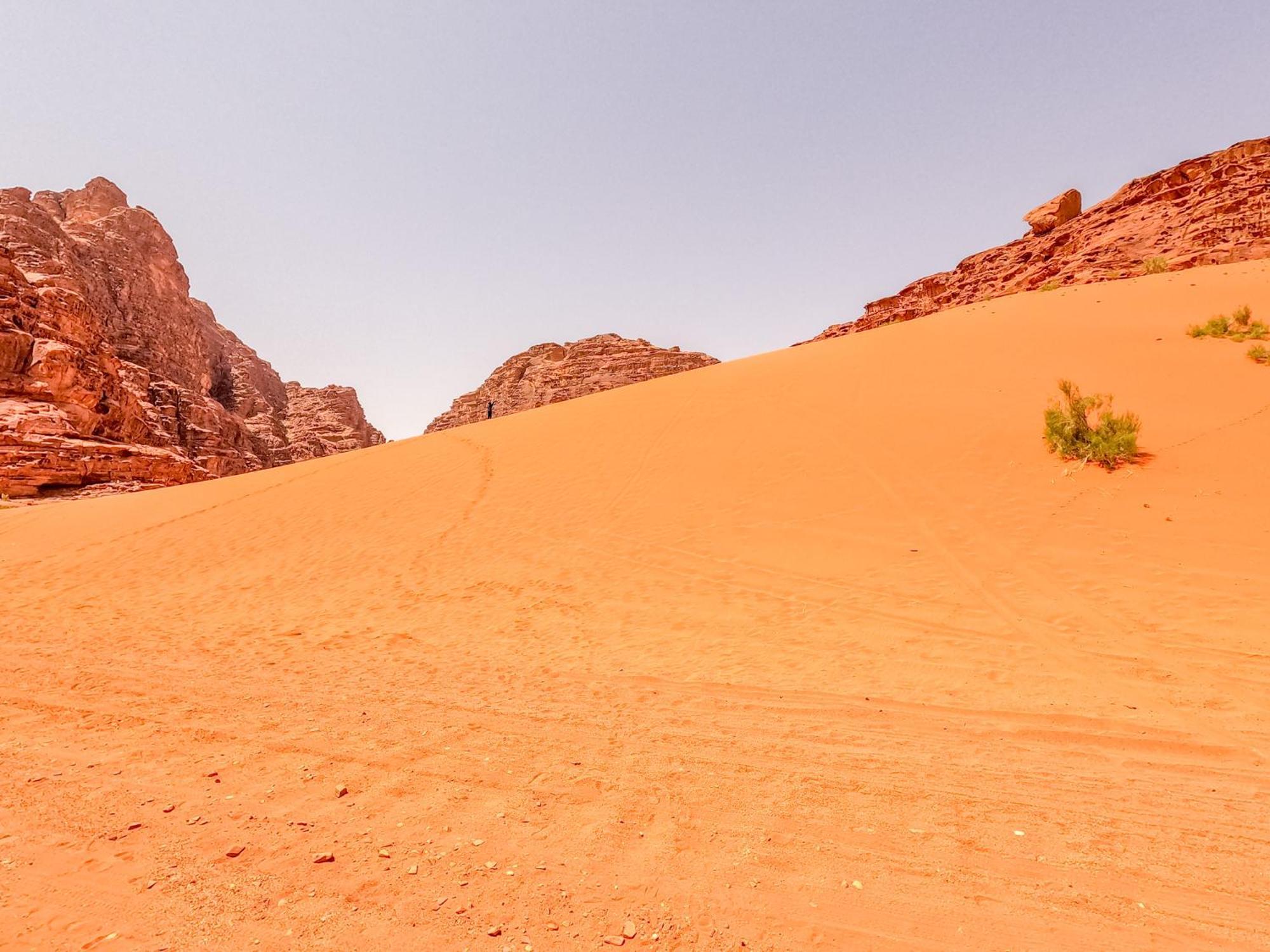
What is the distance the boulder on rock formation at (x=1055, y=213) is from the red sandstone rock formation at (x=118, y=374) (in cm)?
5157

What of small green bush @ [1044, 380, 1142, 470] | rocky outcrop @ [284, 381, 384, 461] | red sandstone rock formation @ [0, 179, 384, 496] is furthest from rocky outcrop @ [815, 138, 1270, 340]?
rocky outcrop @ [284, 381, 384, 461]

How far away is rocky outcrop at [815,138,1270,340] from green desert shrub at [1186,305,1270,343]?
10213 millimetres

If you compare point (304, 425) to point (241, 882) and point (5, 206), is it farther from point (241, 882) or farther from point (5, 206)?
point (241, 882)

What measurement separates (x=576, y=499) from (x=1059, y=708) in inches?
334

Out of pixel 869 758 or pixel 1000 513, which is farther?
pixel 1000 513

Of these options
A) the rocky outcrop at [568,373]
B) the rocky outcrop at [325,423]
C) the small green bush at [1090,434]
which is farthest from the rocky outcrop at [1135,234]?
the rocky outcrop at [325,423]

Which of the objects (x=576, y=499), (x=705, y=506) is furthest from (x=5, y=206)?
(x=705, y=506)

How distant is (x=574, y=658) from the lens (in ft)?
17.8

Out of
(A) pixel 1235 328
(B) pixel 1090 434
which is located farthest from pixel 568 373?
(B) pixel 1090 434

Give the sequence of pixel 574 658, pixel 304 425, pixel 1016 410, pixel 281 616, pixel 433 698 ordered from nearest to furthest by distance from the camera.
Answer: pixel 433 698
pixel 574 658
pixel 281 616
pixel 1016 410
pixel 304 425

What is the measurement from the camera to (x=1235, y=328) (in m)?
12.2

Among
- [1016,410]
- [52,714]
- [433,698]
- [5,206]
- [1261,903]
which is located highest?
[5,206]

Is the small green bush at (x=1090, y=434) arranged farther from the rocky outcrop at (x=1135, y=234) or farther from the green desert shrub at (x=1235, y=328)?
the rocky outcrop at (x=1135, y=234)

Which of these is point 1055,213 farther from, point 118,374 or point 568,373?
point 118,374
